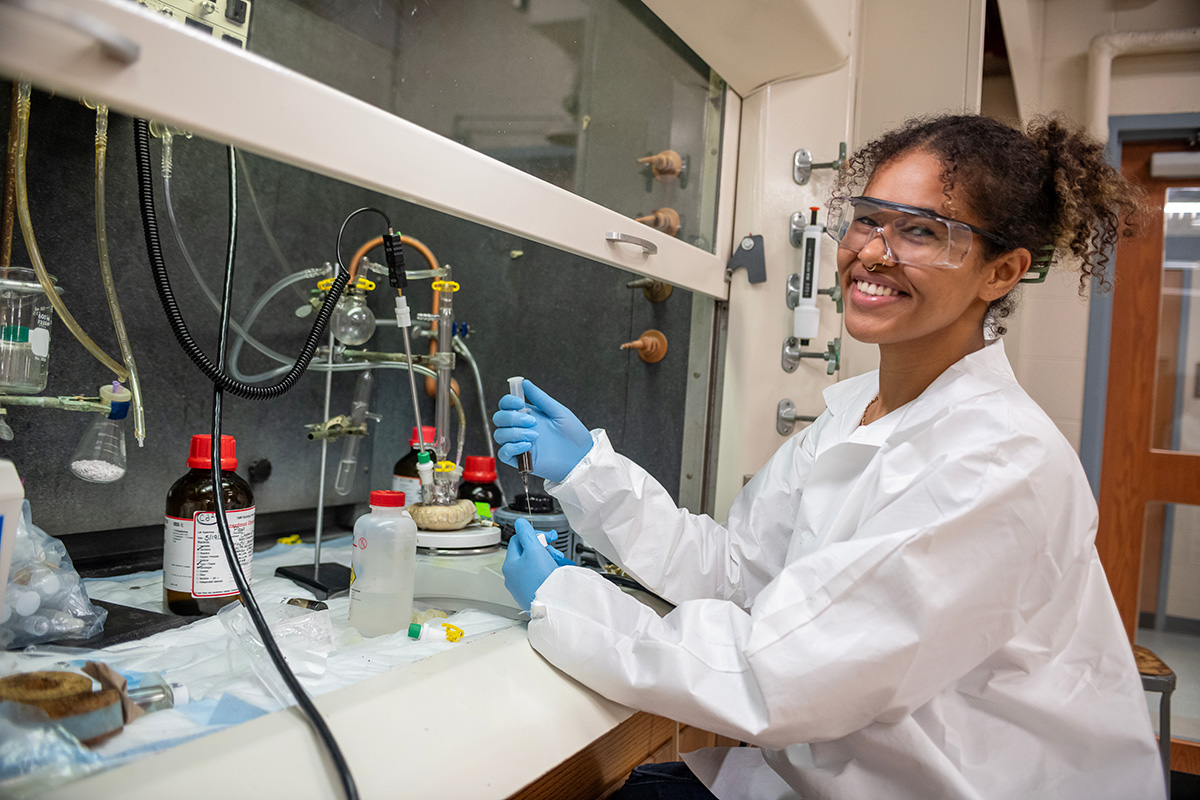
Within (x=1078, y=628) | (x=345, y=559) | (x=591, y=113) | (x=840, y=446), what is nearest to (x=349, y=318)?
(x=345, y=559)

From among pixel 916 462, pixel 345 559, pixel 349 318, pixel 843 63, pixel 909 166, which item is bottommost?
pixel 345 559

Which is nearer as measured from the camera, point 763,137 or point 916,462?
point 916,462

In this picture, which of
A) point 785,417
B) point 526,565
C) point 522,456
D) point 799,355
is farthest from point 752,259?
point 526,565

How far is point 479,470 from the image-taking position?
1451 millimetres

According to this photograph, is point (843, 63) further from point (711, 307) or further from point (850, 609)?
point (850, 609)

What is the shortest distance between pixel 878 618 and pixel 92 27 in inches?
32.7

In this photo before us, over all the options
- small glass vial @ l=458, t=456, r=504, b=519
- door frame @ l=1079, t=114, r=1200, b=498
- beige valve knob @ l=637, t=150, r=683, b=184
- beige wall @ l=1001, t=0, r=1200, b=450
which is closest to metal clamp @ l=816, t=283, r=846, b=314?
beige valve knob @ l=637, t=150, r=683, b=184

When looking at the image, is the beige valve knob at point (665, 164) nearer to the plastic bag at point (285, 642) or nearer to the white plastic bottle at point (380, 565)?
the white plastic bottle at point (380, 565)

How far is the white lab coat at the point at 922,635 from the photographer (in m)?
0.76

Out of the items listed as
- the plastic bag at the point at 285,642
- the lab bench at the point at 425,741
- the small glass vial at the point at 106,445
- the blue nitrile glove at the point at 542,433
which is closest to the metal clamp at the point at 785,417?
the blue nitrile glove at the point at 542,433

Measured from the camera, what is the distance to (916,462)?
874mm

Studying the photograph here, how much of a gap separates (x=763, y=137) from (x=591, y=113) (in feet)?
1.51

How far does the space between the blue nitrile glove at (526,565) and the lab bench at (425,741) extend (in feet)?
0.15

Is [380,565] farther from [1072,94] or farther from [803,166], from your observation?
[1072,94]
